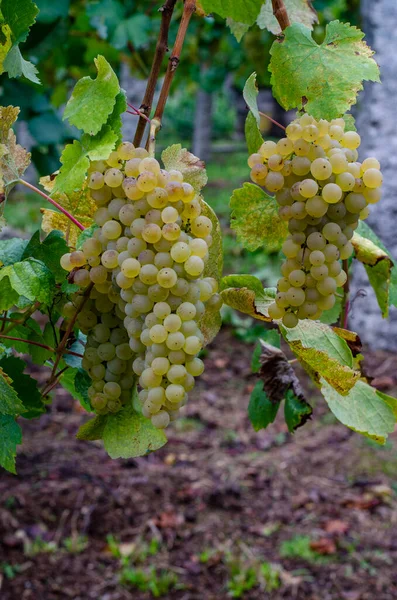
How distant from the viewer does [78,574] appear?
6.59 feet

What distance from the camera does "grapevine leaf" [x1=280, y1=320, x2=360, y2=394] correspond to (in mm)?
577

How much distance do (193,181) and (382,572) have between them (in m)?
1.85

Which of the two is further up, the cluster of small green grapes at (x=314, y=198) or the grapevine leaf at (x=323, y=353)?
the cluster of small green grapes at (x=314, y=198)

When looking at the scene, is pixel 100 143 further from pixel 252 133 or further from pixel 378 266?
pixel 378 266

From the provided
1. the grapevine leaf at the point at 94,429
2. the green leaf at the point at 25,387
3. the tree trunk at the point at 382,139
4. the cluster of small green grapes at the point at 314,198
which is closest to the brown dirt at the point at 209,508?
the tree trunk at the point at 382,139

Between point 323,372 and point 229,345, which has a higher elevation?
point 323,372

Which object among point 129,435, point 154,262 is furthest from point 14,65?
point 129,435

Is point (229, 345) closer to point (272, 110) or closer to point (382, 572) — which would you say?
point (382, 572)

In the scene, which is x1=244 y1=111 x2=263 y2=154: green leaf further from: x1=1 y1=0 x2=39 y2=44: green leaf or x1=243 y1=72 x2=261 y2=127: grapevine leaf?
x1=1 y1=0 x2=39 y2=44: green leaf

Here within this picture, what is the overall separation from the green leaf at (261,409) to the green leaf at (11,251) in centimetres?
45

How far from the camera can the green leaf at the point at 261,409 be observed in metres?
0.98

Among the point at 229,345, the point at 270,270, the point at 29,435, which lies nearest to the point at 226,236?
the point at 270,270

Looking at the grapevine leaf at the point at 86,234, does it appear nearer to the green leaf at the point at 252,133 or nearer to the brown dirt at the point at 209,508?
the green leaf at the point at 252,133

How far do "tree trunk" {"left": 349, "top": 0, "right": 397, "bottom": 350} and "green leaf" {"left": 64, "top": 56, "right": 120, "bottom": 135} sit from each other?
2.96 metres
